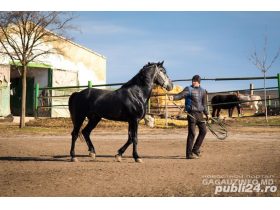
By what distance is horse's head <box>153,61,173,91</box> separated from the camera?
333 inches

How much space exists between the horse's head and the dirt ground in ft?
5.10

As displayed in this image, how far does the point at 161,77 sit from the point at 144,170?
2384mm

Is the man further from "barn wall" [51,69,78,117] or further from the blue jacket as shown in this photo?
"barn wall" [51,69,78,117]

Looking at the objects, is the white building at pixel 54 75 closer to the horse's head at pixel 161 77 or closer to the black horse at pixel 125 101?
the black horse at pixel 125 101

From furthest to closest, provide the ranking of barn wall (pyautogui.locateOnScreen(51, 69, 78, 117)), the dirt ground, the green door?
the green door, barn wall (pyautogui.locateOnScreen(51, 69, 78, 117)), the dirt ground

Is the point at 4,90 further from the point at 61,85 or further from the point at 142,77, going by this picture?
the point at 142,77

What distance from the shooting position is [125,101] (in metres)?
8.20

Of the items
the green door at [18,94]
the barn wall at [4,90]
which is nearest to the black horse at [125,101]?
the barn wall at [4,90]

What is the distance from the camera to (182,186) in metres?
5.47

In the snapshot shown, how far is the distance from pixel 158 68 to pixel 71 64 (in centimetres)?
1869

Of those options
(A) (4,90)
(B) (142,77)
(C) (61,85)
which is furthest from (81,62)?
(B) (142,77)

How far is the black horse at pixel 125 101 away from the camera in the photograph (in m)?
8.16

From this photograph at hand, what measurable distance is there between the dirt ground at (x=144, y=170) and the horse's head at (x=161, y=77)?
155 cm

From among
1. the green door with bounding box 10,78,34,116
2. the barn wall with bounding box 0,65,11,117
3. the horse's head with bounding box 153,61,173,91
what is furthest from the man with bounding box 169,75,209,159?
the green door with bounding box 10,78,34,116
